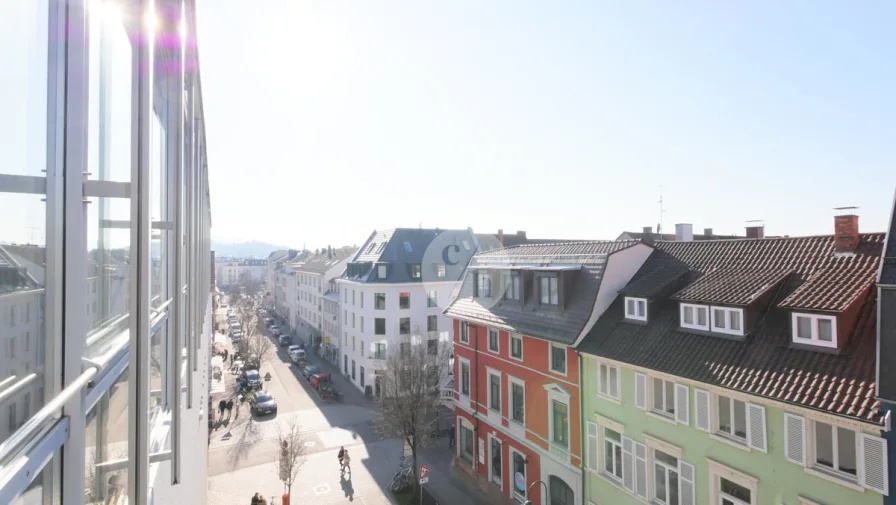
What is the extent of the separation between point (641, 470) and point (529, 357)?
5454 millimetres

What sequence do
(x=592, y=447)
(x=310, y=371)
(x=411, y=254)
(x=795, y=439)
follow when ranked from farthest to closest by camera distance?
(x=310, y=371), (x=411, y=254), (x=592, y=447), (x=795, y=439)

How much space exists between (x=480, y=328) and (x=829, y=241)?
40.6 feet

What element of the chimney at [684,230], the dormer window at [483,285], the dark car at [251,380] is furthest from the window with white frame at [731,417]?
the dark car at [251,380]

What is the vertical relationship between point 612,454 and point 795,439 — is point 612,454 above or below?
below

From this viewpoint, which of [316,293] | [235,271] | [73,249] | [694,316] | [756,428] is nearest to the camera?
[73,249]

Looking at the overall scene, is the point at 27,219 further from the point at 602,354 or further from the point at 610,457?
the point at 610,457

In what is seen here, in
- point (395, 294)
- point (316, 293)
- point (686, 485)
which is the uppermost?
point (395, 294)

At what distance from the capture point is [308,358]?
140 ft

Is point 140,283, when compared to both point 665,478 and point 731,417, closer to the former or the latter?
point 731,417

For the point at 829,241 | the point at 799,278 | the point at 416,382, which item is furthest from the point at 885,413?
the point at 416,382

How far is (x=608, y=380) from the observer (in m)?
14.3

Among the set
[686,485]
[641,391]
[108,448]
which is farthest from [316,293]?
[108,448]

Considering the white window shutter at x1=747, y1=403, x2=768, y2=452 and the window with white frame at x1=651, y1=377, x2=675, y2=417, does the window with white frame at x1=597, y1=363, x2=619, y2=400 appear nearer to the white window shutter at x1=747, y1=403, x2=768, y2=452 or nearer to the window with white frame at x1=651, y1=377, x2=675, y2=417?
the window with white frame at x1=651, y1=377, x2=675, y2=417

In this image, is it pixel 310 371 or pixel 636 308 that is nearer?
pixel 636 308
